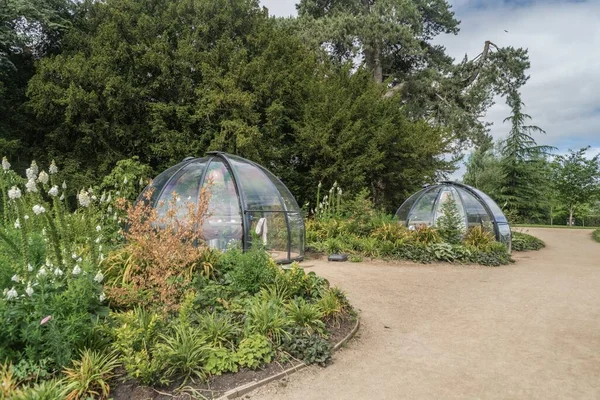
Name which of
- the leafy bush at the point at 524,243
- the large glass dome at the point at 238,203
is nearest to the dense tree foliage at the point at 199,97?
the leafy bush at the point at 524,243

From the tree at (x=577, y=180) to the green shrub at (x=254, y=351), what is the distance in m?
31.9

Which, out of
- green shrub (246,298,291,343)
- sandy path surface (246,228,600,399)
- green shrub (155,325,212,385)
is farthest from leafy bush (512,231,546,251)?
green shrub (155,325,212,385)

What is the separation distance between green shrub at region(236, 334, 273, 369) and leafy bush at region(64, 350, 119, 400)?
1046 millimetres

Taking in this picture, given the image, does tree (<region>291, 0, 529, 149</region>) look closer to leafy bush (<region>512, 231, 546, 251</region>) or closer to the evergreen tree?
leafy bush (<region>512, 231, 546, 251</region>)

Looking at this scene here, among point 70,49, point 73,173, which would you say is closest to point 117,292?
point 73,173

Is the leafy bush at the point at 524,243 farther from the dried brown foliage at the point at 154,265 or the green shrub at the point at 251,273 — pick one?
the dried brown foliage at the point at 154,265

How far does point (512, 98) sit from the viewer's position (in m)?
21.5

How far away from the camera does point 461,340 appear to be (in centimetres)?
441

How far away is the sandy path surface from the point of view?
3.27 m

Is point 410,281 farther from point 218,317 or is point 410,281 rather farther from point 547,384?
point 218,317

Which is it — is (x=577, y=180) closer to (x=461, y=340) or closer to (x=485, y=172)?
(x=485, y=172)

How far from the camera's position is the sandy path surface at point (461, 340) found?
327 centimetres

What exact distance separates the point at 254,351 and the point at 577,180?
106 ft

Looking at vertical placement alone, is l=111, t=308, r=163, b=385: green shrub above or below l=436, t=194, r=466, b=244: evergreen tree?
below
